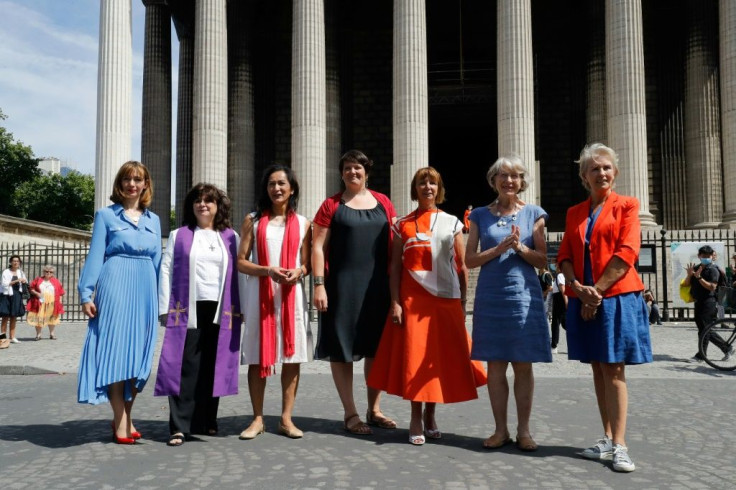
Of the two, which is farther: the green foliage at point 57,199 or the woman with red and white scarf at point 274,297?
the green foliage at point 57,199

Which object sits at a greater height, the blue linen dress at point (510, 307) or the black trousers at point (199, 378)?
the blue linen dress at point (510, 307)

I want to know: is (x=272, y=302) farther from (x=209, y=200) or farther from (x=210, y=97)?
(x=210, y=97)

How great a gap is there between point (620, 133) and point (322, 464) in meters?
21.2

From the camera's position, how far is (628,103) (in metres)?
22.8

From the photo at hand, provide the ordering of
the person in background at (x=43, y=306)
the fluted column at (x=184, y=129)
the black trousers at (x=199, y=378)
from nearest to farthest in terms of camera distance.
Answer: the black trousers at (x=199, y=378)
the person in background at (x=43, y=306)
the fluted column at (x=184, y=129)

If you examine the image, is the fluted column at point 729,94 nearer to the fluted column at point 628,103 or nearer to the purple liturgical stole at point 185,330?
the fluted column at point 628,103

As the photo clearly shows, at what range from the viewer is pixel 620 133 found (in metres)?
23.0

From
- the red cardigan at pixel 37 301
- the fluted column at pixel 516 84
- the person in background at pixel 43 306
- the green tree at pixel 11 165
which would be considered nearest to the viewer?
the person in background at pixel 43 306

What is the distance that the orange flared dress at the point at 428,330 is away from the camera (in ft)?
16.7

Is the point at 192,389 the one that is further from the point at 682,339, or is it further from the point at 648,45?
the point at 648,45

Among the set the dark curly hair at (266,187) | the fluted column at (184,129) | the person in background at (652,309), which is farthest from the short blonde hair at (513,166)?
the fluted column at (184,129)

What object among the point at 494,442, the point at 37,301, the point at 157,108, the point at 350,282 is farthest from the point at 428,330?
the point at 157,108

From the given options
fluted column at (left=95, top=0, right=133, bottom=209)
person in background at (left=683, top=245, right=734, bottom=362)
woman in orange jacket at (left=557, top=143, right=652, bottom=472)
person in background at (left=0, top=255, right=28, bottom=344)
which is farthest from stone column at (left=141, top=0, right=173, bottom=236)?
woman in orange jacket at (left=557, top=143, right=652, bottom=472)

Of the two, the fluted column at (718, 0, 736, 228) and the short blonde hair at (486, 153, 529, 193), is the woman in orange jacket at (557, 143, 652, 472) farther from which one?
the fluted column at (718, 0, 736, 228)
